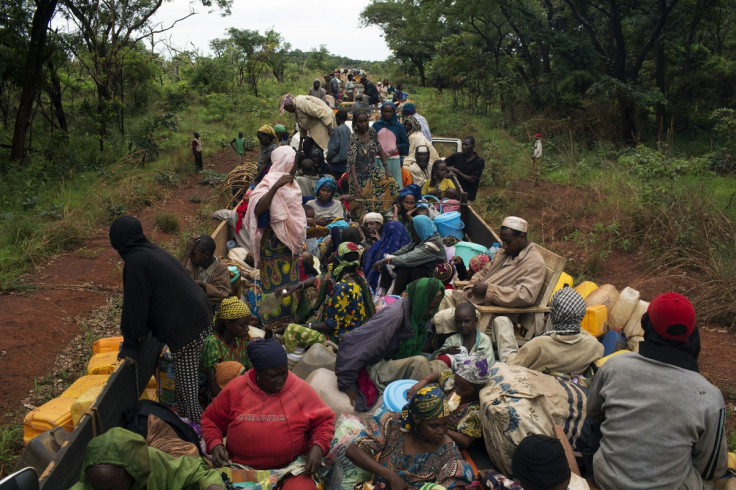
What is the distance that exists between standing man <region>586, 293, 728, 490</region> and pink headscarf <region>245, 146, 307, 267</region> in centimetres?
346

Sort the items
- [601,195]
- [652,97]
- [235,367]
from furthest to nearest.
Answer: [652,97]
[601,195]
[235,367]

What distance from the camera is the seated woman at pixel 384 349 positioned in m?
4.24

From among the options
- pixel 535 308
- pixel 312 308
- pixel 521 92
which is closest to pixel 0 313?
pixel 312 308

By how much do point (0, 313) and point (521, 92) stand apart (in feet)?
60.4

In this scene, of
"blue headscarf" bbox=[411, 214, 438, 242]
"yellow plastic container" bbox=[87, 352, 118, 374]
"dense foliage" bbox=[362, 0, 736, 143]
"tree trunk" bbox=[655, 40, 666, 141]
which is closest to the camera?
"yellow plastic container" bbox=[87, 352, 118, 374]

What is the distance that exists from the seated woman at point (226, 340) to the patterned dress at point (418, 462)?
1.52 m

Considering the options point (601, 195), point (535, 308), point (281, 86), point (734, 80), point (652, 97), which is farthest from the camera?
point (281, 86)

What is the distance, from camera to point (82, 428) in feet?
10.6

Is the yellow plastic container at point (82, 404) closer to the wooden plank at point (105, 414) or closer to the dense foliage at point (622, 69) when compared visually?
the wooden plank at point (105, 414)

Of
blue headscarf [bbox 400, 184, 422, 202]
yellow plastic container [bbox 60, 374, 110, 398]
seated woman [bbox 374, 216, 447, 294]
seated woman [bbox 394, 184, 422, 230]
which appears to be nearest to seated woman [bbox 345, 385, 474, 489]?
yellow plastic container [bbox 60, 374, 110, 398]

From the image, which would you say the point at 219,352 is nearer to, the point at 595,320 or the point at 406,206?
the point at 595,320

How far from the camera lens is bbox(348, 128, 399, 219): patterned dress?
8461 millimetres

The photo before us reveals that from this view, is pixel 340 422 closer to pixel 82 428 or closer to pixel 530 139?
pixel 82 428

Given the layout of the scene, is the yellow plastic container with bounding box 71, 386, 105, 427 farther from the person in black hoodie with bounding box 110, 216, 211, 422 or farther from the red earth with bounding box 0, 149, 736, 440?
the red earth with bounding box 0, 149, 736, 440
